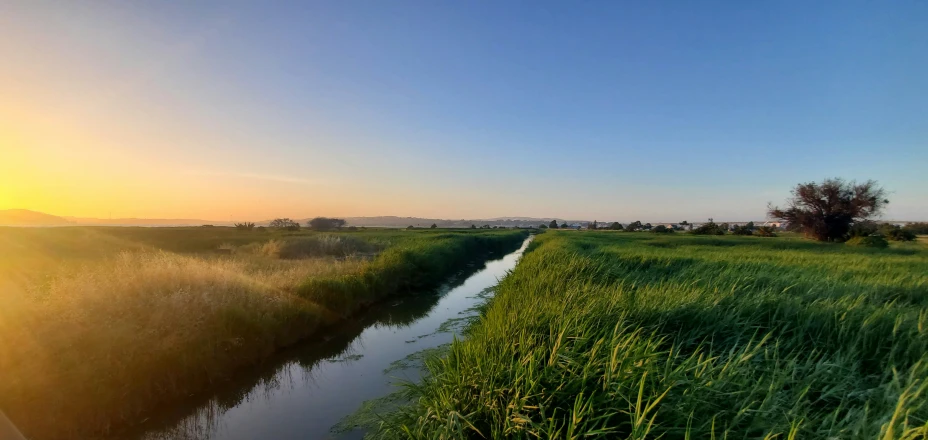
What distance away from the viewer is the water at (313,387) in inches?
243

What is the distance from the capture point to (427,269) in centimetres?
2128

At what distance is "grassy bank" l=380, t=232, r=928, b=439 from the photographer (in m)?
2.93

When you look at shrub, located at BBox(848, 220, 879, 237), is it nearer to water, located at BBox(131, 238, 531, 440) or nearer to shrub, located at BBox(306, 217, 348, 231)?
water, located at BBox(131, 238, 531, 440)

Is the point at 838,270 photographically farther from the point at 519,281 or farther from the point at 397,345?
the point at 397,345

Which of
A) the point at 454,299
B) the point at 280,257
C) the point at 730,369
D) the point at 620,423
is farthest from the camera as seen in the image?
the point at 280,257

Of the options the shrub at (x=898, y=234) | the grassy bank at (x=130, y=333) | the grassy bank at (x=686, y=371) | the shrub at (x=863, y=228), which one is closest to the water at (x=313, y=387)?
the grassy bank at (x=130, y=333)

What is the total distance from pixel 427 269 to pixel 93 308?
1530cm

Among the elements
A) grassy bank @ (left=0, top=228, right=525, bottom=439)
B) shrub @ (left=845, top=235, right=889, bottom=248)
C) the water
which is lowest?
the water

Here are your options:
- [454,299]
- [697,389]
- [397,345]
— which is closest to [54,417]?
[397,345]

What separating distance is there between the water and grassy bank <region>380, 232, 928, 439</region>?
8.59 feet

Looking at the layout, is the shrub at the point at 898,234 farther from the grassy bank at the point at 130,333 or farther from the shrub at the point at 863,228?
the grassy bank at the point at 130,333

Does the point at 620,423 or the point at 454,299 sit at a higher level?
the point at 620,423

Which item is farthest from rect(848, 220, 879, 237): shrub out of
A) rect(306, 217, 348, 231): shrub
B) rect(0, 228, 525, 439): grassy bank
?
rect(306, 217, 348, 231): shrub

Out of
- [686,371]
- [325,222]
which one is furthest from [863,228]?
[325,222]
